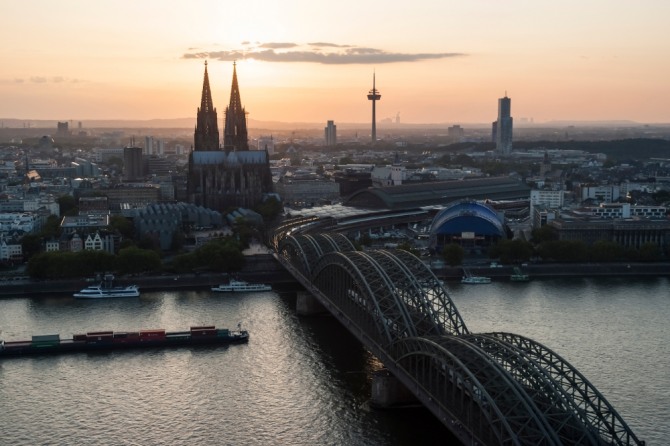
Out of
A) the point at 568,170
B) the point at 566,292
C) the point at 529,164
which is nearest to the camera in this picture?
the point at 566,292

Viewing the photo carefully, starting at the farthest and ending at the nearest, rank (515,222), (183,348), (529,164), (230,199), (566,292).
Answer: (529,164)
(230,199)
(515,222)
(566,292)
(183,348)

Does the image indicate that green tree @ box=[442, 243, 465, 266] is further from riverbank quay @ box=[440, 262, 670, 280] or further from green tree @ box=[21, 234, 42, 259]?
green tree @ box=[21, 234, 42, 259]

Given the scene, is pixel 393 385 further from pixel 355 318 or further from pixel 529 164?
pixel 529 164

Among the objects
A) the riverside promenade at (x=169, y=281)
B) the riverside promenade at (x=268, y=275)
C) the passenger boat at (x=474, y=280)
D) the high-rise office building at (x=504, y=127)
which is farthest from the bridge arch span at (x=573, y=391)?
the high-rise office building at (x=504, y=127)

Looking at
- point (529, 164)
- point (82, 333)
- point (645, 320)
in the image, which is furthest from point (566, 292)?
point (529, 164)

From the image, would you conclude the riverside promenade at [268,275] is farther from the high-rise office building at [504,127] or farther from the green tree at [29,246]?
the high-rise office building at [504,127]

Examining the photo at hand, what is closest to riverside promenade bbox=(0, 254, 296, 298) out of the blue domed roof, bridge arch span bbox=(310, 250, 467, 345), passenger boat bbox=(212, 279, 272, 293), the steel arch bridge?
passenger boat bbox=(212, 279, 272, 293)

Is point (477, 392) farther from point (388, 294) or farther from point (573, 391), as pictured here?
point (388, 294)
